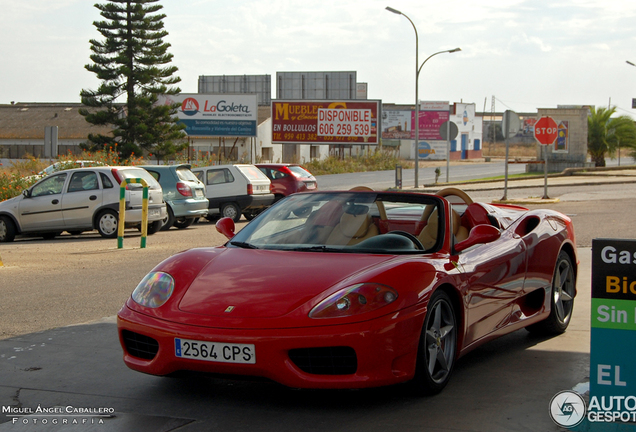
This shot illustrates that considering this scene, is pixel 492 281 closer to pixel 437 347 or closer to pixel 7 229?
pixel 437 347

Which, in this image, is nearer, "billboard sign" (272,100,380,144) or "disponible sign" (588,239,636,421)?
"disponible sign" (588,239,636,421)

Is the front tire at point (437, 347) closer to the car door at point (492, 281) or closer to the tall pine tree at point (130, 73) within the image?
the car door at point (492, 281)

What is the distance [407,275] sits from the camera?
443 cm

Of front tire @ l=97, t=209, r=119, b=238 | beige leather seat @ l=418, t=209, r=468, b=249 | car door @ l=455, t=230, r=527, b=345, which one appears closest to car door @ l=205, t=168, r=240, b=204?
front tire @ l=97, t=209, r=119, b=238

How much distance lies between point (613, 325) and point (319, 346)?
4.84 ft

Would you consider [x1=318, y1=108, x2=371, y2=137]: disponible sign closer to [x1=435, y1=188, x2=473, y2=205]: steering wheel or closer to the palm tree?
the palm tree

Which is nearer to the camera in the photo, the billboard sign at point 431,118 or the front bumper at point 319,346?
the front bumper at point 319,346

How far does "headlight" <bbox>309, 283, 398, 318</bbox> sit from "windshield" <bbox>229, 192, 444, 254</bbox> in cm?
71

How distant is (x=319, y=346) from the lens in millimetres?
4016

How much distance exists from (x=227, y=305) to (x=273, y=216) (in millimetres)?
1497

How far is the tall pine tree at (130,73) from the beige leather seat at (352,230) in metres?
38.4

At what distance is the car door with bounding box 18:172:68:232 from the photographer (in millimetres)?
16281

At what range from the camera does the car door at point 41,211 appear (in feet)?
53.4
